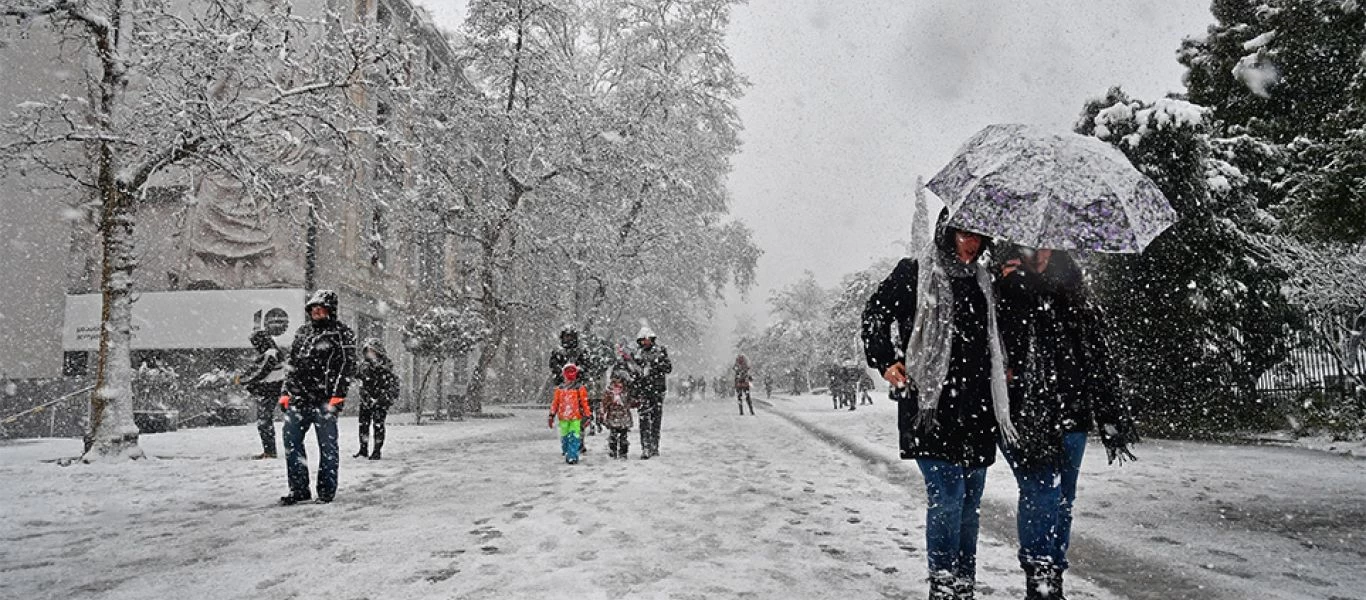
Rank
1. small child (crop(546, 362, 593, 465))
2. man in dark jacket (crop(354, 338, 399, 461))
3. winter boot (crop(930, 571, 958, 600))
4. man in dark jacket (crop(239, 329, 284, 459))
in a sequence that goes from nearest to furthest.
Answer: winter boot (crop(930, 571, 958, 600))
small child (crop(546, 362, 593, 465))
man in dark jacket (crop(239, 329, 284, 459))
man in dark jacket (crop(354, 338, 399, 461))

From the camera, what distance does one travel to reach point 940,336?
3148 millimetres

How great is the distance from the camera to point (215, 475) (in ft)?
27.7

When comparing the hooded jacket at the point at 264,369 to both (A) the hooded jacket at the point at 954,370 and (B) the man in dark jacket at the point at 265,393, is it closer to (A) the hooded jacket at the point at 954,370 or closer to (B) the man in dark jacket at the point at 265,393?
(B) the man in dark jacket at the point at 265,393

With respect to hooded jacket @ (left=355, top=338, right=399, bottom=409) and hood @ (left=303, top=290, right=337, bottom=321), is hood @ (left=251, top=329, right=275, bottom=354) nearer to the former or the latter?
hooded jacket @ (left=355, top=338, right=399, bottom=409)

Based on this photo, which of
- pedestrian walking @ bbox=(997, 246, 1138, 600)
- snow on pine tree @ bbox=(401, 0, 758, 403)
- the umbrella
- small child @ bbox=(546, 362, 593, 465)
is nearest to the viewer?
pedestrian walking @ bbox=(997, 246, 1138, 600)

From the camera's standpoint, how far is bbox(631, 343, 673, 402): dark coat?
9805mm

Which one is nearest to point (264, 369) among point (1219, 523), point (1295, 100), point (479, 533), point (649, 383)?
point (649, 383)

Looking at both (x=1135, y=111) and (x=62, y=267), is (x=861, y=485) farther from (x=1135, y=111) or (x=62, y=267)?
(x=62, y=267)

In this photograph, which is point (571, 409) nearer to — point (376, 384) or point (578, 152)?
point (376, 384)

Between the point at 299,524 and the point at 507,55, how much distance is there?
666 inches

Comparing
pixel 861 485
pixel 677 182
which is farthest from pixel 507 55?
pixel 861 485

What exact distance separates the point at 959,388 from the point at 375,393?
9.23m

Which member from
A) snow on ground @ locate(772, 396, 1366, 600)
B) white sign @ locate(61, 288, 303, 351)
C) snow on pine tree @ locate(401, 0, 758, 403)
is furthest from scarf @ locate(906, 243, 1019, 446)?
white sign @ locate(61, 288, 303, 351)

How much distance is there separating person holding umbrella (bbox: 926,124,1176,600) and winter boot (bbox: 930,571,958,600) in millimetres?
434
